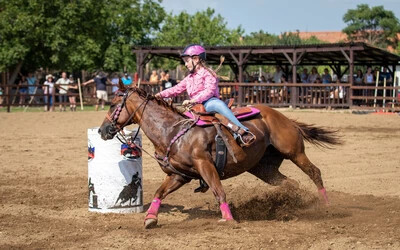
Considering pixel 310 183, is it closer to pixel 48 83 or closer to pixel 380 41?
pixel 48 83

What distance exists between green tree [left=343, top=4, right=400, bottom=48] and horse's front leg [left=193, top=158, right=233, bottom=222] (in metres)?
71.5

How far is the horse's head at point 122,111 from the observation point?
313 inches

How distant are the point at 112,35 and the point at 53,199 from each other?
34532 millimetres

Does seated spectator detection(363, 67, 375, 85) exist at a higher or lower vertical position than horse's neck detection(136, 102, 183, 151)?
higher

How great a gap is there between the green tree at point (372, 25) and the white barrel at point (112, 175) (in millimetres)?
70904

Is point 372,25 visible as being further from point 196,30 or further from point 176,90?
point 176,90

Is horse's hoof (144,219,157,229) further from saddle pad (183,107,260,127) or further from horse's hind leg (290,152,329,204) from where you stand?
horse's hind leg (290,152,329,204)

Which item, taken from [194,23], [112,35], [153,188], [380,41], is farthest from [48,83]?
[380,41]

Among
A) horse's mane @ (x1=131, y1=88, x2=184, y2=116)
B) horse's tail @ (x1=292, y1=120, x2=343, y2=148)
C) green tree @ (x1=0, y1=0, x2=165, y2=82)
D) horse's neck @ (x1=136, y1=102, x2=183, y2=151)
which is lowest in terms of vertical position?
horse's tail @ (x1=292, y1=120, x2=343, y2=148)

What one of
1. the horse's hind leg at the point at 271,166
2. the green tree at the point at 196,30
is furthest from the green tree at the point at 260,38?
the horse's hind leg at the point at 271,166

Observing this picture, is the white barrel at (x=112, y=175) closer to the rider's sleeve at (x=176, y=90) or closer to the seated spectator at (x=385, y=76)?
the rider's sleeve at (x=176, y=90)

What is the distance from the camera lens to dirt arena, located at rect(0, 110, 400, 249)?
6578 millimetres

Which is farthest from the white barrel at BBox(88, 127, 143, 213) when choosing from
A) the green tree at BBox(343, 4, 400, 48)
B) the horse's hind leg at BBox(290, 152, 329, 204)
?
the green tree at BBox(343, 4, 400, 48)

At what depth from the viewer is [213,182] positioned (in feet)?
24.7
